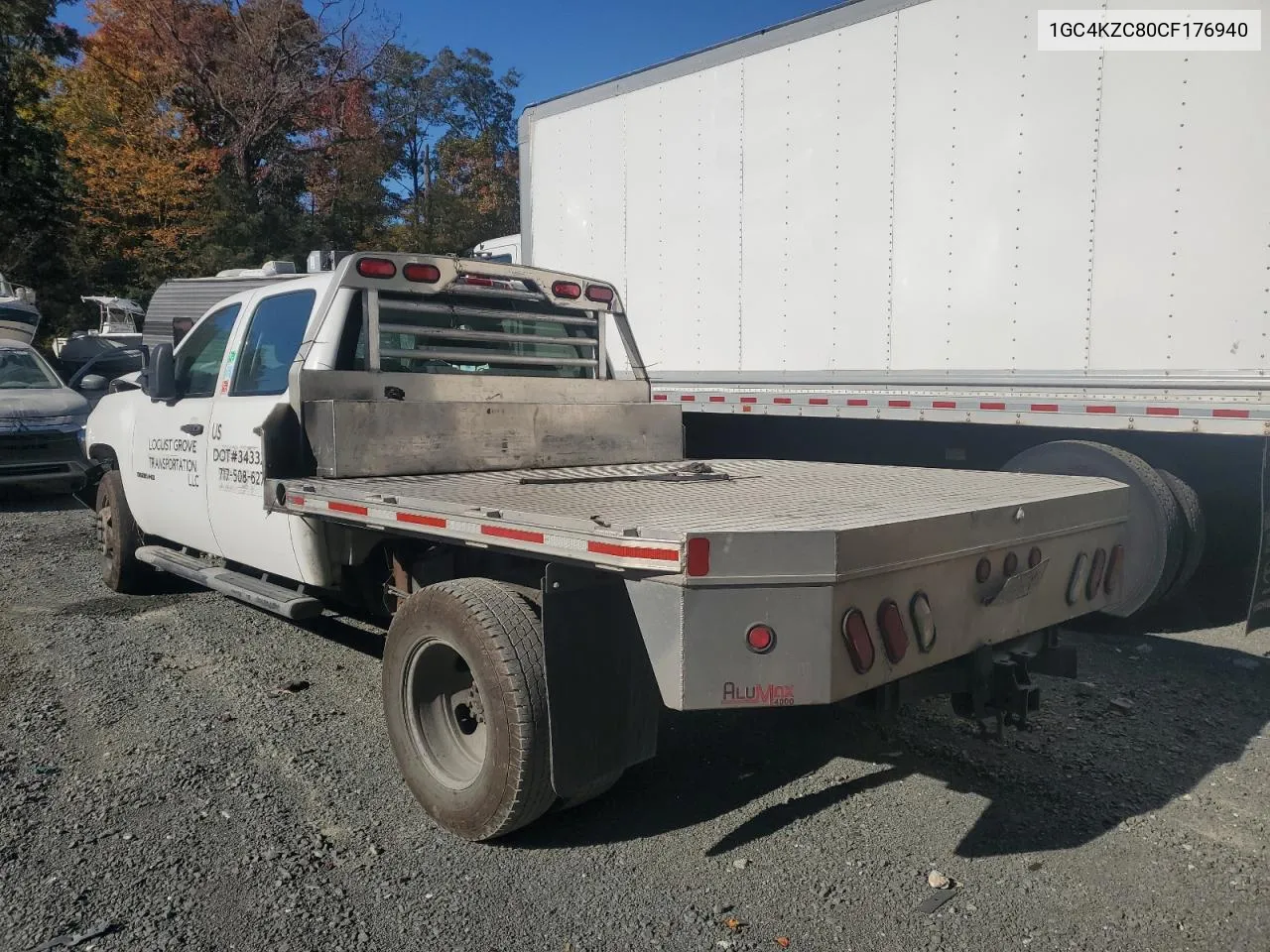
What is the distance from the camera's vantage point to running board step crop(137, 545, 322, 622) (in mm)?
4676

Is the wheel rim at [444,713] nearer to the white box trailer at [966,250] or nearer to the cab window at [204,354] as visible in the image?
the cab window at [204,354]

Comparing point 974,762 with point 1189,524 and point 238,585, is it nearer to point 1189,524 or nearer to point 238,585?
point 1189,524

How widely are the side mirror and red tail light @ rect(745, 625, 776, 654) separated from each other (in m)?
4.52

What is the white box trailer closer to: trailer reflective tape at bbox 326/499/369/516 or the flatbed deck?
the flatbed deck

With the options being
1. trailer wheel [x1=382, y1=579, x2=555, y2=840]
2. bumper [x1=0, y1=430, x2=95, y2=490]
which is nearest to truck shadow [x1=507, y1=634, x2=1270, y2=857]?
trailer wheel [x1=382, y1=579, x2=555, y2=840]

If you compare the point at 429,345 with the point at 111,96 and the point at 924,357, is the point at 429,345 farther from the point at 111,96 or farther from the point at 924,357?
the point at 111,96

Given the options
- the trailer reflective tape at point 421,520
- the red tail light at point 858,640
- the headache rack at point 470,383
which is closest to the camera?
the red tail light at point 858,640

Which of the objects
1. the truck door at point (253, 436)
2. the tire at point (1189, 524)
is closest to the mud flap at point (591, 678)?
the truck door at point (253, 436)

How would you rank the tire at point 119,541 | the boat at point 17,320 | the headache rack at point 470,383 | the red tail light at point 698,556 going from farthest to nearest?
the boat at point 17,320 < the tire at point 119,541 < the headache rack at point 470,383 < the red tail light at point 698,556

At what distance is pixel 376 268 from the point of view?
16.2 ft

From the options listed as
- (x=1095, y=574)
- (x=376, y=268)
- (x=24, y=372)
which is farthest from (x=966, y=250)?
(x=24, y=372)

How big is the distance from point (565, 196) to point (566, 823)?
691cm

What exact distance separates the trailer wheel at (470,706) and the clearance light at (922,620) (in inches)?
45.9

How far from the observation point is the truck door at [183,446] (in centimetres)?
559
